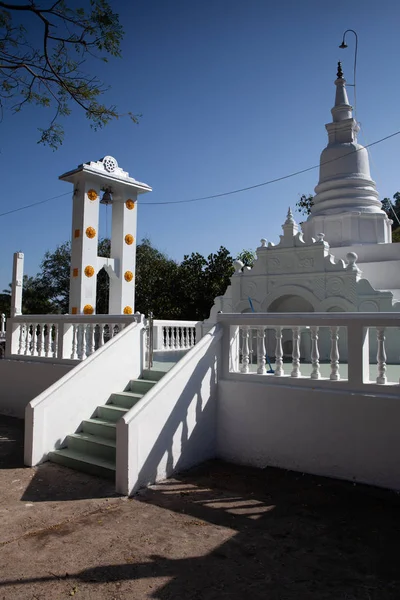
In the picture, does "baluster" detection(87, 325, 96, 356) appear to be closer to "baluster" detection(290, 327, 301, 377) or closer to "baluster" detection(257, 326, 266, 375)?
"baluster" detection(257, 326, 266, 375)

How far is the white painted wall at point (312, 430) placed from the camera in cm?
533

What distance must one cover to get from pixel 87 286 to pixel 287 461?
7.04 metres

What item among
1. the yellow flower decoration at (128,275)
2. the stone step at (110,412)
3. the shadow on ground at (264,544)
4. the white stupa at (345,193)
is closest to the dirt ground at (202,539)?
the shadow on ground at (264,544)

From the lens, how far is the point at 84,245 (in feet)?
36.9

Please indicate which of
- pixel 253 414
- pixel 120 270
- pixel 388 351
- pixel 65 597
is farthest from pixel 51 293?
pixel 65 597

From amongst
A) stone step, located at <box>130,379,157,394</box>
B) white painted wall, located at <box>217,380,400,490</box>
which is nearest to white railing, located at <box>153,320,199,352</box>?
stone step, located at <box>130,379,157,394</box>

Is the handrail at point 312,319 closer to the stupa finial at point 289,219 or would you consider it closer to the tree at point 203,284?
the stupa finial at point 289,219

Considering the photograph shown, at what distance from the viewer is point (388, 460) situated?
17.3ft

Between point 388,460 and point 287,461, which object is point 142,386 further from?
point 388,460

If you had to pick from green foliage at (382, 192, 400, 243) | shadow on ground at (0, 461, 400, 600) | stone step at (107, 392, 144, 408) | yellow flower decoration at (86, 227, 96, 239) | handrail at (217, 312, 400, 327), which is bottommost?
shadow on ground at (0, 461, 400, 600)

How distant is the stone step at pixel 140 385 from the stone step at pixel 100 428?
2.68 feet

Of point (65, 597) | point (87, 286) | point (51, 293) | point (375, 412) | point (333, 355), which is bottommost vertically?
point (65, 597)

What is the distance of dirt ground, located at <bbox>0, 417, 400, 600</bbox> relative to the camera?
342cm

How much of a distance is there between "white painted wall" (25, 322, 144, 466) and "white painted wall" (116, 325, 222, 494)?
166 cm
